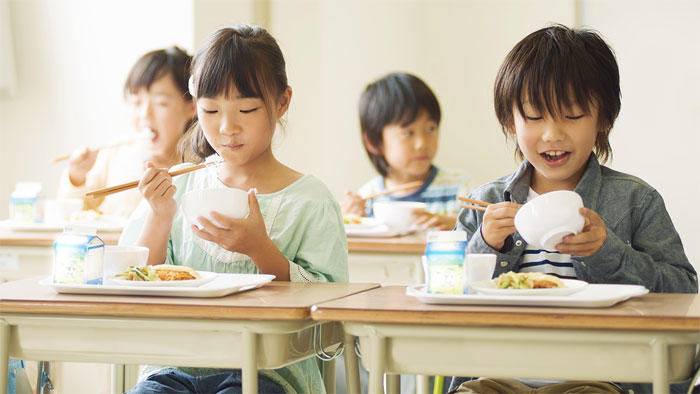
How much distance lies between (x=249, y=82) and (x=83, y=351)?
2.44 ft

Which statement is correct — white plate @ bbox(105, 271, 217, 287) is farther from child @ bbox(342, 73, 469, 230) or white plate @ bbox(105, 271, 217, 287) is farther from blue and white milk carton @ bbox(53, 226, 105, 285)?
child @ bbox(342, 73, 469, 230)

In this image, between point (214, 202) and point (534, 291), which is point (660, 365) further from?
point (214, 202)

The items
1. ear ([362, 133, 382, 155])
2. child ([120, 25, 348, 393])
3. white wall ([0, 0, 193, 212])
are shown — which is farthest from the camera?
white wall ([0, 0, 193, 212])

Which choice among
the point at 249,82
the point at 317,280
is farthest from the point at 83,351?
the point at 249,82

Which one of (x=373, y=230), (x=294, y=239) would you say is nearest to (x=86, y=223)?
(x=373, y=230)

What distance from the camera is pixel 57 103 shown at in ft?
14.2

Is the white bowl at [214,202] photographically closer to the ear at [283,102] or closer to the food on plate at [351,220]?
the ear at [283,102]

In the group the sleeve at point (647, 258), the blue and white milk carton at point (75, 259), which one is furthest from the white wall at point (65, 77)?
the sleeve at point (647, 258)

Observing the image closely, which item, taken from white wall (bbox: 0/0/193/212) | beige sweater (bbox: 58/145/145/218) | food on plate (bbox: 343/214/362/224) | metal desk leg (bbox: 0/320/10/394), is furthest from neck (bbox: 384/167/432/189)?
metal desk leg (bbox: 0/320/10/394)

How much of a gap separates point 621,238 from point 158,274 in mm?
943

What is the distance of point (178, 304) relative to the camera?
1.34 meters

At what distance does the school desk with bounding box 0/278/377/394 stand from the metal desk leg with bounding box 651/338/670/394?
1.71ft

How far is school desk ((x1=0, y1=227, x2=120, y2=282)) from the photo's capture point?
9.43 feet

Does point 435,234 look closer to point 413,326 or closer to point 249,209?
point 413,326
